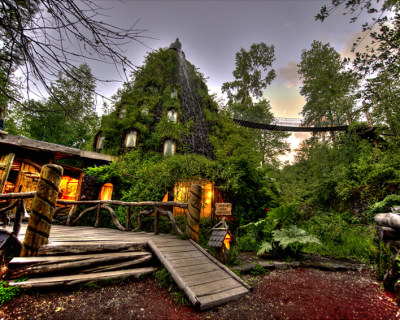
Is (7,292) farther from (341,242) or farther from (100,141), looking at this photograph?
(100,141)

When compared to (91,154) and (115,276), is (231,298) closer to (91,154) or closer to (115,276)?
(115,276)

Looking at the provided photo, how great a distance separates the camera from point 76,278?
2.96 metres

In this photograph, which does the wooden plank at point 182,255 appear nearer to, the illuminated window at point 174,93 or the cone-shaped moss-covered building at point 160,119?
the cone-shaped moss-covered building at point 160,119

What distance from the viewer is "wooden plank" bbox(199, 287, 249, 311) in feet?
8.27

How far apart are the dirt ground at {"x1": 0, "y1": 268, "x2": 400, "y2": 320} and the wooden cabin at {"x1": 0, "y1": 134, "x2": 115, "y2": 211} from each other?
748 centimetres

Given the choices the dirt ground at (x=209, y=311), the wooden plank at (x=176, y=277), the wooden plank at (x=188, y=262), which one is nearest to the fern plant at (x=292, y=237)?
the dirt ground at (x=209, y=311)

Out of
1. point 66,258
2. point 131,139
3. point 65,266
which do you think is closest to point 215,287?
point 65,266

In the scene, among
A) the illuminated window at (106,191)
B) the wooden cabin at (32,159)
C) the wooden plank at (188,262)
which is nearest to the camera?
the wooden plank at (188,262)

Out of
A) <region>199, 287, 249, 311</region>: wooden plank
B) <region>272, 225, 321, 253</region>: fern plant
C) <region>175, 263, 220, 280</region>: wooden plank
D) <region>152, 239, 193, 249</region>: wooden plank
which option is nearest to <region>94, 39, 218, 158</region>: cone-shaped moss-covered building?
<region>152, 239, 193, 249</region>: wooden plank

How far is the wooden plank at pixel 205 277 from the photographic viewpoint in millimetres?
2982

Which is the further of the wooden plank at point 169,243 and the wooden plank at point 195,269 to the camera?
the wooden plank at point 169,243

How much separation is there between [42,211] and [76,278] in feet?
4.49

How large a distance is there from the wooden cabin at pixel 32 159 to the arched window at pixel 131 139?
5.50ft

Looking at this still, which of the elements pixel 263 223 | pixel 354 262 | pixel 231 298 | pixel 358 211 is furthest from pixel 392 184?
pixel 231 298
